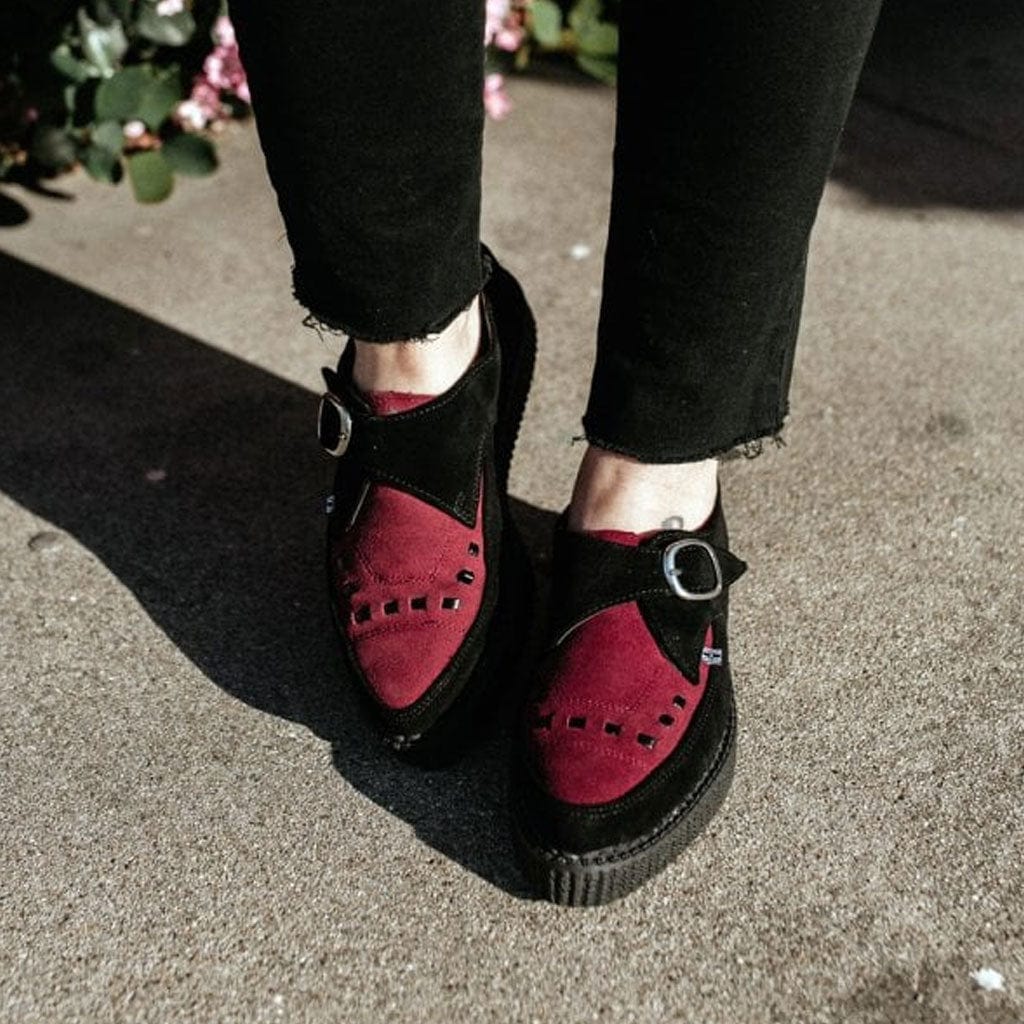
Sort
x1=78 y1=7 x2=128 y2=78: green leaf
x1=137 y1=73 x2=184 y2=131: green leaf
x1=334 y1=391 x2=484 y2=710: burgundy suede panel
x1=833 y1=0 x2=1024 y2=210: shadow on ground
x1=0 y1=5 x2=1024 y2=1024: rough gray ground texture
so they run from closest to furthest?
1. x1=0 y1=5 x2=1024 y2=1024: rough gray ground texture
2. x1=334 y1=391 x2=484 y2=710: burgundy suede panel
3. x1=78 y1=7 x2=128 y2=78: green leaf
4. x1=137 y1=73 x2=184 y2=131: green leaf
5. x1=833 y1=0 x2=1024 y2=210: shadow on ground

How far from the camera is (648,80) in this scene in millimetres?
1071

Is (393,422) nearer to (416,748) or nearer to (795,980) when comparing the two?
(416,748)

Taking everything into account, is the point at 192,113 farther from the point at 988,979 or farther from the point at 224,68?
the point at 988,979

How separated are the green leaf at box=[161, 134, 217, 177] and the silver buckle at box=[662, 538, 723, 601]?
1288mm

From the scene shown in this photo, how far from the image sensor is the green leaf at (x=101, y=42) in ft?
6.79

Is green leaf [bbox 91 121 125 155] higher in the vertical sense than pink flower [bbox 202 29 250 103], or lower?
lower

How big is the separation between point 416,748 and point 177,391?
0.81m

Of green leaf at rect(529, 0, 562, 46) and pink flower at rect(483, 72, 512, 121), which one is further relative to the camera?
green leaf at rect(529, 0, 562, 46)

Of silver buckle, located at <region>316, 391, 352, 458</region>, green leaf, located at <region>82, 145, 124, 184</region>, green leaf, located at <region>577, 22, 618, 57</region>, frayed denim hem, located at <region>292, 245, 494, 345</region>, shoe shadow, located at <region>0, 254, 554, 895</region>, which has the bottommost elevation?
shoe shadow, located at <region>0, 254, 554, 895</region>

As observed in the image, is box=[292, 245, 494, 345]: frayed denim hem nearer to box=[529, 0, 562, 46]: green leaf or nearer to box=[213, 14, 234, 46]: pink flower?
box=[213, 14, 234, 46]: pink flower

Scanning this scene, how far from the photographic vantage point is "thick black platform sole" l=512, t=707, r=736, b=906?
1.16 m

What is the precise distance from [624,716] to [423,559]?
249mm

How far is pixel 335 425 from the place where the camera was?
1.35 meters

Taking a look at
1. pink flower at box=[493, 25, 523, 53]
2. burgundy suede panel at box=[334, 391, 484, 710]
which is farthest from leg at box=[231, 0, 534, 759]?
pink flower at box=[493, 25, 523, 53]
